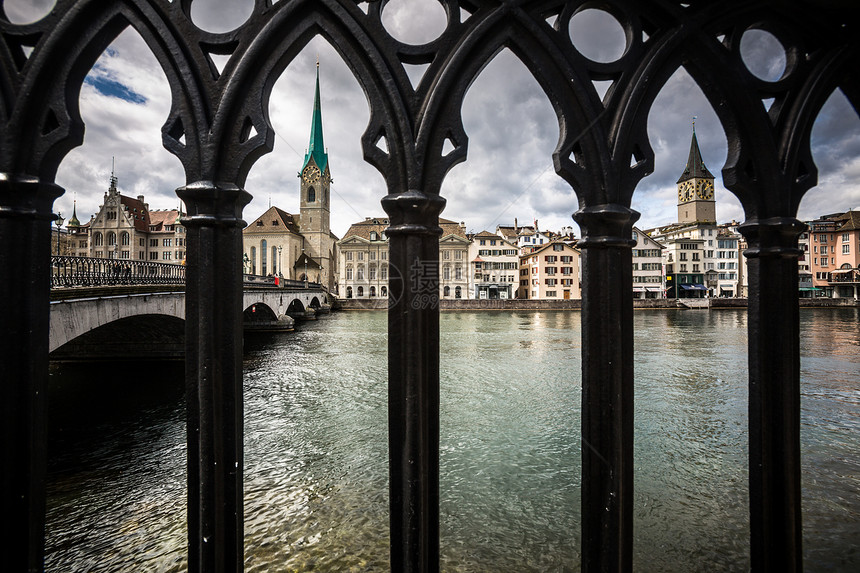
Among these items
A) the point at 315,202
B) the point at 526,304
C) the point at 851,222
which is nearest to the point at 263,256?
the point at 315,202

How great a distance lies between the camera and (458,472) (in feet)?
20.2

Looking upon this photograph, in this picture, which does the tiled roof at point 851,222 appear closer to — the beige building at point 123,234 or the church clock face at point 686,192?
the church clock face at point 686,192

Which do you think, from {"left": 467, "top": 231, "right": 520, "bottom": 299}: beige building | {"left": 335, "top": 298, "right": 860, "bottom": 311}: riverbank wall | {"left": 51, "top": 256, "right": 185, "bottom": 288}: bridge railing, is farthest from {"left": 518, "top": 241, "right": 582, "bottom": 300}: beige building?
{"left": 51, "top": 256, "right": 185, "bottom": 288}: bridge railing

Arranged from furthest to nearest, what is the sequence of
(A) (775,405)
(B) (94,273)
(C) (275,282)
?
(C) (275,282) → (B) (94,273) → (A) (775,405)

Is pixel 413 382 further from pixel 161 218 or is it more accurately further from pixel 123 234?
pixel 161 218

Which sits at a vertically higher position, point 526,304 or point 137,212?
point 137,212

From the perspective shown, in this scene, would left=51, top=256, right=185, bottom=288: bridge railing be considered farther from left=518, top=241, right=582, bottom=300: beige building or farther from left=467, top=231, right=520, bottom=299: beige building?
left=518, top=241, right=582, bottom=300: beige building

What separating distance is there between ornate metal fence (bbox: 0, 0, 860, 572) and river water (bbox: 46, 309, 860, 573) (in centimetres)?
290

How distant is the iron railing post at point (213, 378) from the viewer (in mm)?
1619

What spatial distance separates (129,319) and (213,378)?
1493 cm

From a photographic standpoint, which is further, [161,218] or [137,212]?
[161,218]

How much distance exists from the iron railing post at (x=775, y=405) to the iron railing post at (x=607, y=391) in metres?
0.62

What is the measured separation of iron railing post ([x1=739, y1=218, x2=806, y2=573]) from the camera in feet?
5.89

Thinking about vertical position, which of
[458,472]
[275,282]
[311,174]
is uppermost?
[311,174]
